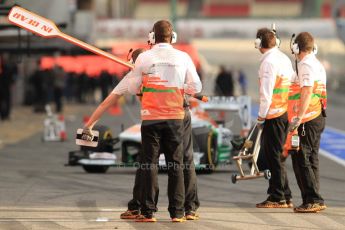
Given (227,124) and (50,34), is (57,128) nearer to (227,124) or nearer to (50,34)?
(227,124)

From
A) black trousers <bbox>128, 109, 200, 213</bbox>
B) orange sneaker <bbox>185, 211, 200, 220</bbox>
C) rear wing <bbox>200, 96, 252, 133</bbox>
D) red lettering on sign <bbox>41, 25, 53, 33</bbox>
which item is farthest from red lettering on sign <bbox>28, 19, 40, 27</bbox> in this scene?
rear wing <bbox>200, 96, 252, 133</bbox>

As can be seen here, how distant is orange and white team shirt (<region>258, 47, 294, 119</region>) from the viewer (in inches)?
482

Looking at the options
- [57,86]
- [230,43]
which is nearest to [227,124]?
[57,86]

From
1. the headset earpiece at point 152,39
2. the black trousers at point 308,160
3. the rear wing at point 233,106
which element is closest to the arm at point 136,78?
the headset earpiece at point 152,39

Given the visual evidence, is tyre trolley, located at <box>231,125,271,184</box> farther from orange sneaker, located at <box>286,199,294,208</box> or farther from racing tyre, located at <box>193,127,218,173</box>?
racing tyre, located at <box>193,127,218,173</box>

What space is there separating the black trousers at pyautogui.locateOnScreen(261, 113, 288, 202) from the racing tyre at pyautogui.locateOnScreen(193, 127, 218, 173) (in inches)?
161

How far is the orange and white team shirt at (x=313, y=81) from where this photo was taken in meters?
12.1

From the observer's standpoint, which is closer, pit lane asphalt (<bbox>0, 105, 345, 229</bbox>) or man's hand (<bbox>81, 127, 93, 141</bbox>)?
pit lane asphalt (<bbox>0, 105, 345, 229</bbox>)

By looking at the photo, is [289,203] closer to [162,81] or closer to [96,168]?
[162,81]

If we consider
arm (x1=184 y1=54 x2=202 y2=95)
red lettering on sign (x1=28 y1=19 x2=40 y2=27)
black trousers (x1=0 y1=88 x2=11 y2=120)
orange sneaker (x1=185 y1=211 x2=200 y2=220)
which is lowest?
black trousers (x1=0 y1=88 x2=11 y2=120)

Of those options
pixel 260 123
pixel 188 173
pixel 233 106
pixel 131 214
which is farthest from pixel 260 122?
pixel 233 106

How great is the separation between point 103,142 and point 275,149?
4.31 meters

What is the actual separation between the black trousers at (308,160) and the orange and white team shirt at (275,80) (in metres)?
0.34

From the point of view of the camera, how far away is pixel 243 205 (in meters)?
12.9
